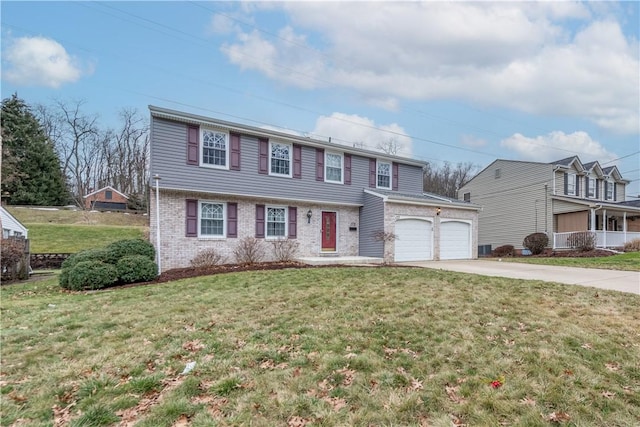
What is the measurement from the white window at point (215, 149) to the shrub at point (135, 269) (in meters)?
4.38

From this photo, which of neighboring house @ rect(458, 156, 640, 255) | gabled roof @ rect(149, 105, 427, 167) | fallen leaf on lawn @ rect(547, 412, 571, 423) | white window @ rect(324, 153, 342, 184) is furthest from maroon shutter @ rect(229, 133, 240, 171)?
neighboring house @ rect(458, 156, 640, 255)

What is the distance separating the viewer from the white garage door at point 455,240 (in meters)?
16.7

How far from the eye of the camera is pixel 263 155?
46.1ft

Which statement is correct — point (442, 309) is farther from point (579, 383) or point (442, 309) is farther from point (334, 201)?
point (334, 201)

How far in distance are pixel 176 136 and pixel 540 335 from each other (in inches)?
475

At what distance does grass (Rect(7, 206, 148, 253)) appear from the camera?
21067 millimetres

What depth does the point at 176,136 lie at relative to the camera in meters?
12.3

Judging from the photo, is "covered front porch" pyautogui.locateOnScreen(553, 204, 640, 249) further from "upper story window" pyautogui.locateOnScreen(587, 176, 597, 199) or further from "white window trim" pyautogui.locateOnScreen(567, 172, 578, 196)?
"upper story window" pyautogui.locateOnScreen(587, 176, 597, 199)

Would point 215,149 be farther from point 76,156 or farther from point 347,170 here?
point 76,156

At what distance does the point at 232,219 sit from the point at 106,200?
103 feet

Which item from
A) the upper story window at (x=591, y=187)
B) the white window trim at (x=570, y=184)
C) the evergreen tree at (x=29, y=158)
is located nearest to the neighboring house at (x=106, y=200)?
the evergreen tree at (x=29, y=158)

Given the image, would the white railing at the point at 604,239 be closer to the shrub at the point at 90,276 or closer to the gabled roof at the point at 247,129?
the gabled roof at the point at 247,129

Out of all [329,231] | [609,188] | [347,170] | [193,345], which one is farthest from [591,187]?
[193,345]

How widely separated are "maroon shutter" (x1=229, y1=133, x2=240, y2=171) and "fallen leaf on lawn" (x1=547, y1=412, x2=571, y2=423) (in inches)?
484
